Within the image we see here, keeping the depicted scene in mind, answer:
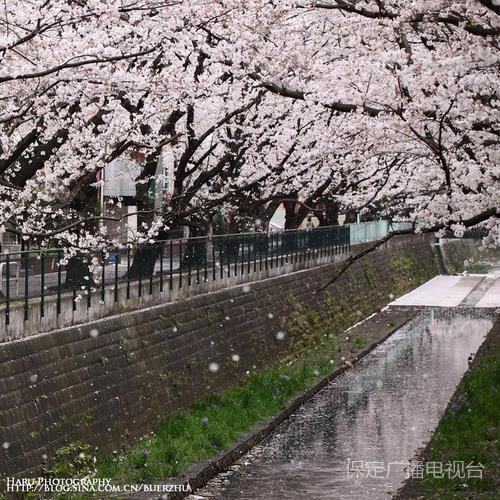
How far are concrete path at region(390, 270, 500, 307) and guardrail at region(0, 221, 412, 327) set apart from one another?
14983mm

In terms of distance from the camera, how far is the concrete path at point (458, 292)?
44.3 m

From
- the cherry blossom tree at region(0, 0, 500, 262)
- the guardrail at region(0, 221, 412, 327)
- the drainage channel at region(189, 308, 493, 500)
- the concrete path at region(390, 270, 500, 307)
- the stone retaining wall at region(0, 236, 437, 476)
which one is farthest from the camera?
the concrete path at region(390, 270, 500, 307)

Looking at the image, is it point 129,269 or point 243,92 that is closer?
point 129,269

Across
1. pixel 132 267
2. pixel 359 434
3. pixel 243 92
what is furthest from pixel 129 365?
pixel 243 92

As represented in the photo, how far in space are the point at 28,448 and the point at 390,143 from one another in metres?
8.41

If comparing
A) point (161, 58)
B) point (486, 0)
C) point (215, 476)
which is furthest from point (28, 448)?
point (161, 58)

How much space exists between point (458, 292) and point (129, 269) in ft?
113

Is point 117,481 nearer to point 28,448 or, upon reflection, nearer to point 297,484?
point 28,448

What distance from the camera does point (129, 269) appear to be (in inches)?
700

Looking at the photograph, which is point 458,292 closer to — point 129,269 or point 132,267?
point 132,267

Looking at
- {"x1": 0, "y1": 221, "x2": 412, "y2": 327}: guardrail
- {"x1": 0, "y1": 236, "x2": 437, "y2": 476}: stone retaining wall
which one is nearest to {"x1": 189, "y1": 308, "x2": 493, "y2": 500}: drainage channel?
{"x1": 0, "y1": 236, "x2": 437, "y2": 476}: stone retaining wall

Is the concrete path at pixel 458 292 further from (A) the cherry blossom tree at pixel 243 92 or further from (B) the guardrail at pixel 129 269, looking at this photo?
(A) the cherry blossom tree at pixel 243 92

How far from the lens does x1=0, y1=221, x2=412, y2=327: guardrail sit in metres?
14.0

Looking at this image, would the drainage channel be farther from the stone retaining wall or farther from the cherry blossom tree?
the cherry blossom tree
